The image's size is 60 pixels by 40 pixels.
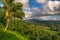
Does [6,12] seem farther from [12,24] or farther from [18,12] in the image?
[12,24]

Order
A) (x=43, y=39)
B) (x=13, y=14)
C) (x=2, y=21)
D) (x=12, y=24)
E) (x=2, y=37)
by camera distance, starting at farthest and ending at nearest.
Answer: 1. (x=43, y=39)
2. (x=12, y=24)
3. (x=2, y=21)
4. (x=13, y=14)
5. (x=2, y=37)

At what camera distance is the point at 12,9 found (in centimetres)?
6756

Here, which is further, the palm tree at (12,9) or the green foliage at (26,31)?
the green foliage at (26,31)

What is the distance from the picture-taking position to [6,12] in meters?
66.2

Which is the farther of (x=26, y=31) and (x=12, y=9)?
(x=26, y=31)

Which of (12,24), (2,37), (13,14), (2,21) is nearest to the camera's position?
(2,37)

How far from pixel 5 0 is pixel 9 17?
189 inches

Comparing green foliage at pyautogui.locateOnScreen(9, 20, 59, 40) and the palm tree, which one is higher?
the palm tree

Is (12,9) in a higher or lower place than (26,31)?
higher

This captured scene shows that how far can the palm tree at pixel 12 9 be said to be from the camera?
218 feet

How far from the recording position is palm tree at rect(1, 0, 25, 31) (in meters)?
66.3

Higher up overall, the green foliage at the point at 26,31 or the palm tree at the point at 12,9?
the palm tree at the point at 12,9

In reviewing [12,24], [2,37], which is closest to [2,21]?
[12,24]

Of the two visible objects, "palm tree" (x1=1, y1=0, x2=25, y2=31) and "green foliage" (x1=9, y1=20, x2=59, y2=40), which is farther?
"green foliage" (x1=9, y1=20, x2=59, y2=40)
